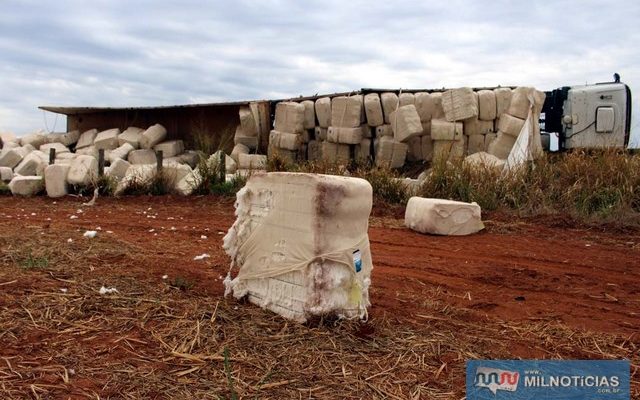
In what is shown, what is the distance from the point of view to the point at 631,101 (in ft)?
40.6

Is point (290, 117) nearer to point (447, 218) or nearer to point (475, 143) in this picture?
point (475, 143)

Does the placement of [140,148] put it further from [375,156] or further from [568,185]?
[568,185]

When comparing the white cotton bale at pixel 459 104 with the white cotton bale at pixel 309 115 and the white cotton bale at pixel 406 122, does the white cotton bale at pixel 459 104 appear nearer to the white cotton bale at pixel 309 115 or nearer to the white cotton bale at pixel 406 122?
the white cotton bale at pixel 406 122

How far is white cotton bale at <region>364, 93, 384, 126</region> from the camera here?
13945mm

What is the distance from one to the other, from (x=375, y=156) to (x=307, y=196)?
416 inches

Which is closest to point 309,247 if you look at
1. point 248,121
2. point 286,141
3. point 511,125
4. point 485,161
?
point 485,161

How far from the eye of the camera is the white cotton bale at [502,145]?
1273 cm

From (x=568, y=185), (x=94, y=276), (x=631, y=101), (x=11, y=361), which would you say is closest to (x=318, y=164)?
(x=568, y=185)

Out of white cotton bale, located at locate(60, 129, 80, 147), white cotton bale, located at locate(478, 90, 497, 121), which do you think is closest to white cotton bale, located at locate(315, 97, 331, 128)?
white cotton bale, located at locate(478, 90, 497, 121)

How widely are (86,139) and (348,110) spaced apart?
361 inches

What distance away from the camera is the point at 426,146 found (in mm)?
13875

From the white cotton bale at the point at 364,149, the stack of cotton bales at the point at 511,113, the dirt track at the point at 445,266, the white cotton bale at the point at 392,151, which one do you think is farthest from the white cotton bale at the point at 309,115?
the dirt track at the point at 445,266

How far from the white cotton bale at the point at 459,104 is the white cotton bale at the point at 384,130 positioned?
1.40 meters

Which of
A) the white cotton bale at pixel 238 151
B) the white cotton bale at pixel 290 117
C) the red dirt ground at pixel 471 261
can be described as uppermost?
the white cotton bale at pixel 290 117
